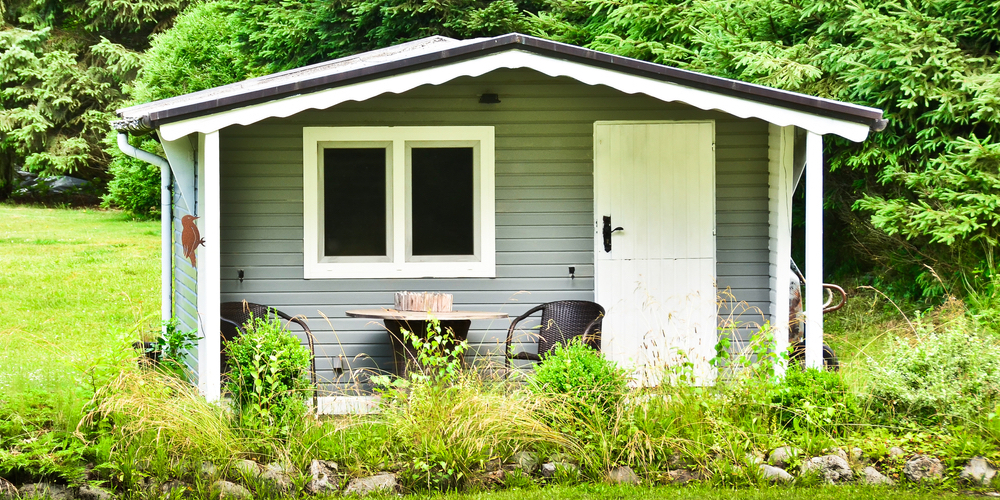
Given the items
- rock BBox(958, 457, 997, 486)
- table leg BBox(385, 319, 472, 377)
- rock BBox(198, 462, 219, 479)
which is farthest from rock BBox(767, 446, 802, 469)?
rock BBox(198, 462, 219, 479)

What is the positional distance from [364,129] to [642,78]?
2.26 meters

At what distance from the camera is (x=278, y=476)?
4.70 m

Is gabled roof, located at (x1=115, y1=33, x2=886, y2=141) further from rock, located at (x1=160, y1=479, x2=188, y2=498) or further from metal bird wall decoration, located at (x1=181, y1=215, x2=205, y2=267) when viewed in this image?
rock, located at (x1=160, y1=479, x2=188, y2=498)

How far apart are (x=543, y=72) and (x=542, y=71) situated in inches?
0.4

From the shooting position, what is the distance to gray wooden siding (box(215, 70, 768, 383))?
6.92 metres

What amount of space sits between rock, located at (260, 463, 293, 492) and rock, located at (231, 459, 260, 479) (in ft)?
0.13

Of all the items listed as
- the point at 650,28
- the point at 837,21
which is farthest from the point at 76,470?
the point at 650,28

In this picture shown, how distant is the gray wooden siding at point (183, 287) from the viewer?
688 cm

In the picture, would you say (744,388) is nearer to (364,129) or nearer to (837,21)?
(364,129)

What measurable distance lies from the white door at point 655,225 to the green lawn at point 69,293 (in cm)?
334

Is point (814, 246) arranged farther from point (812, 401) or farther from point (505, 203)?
point (505, 203)

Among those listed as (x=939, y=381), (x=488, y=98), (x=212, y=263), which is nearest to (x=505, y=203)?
(x=488, y=98)

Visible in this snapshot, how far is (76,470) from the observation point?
4.51 m

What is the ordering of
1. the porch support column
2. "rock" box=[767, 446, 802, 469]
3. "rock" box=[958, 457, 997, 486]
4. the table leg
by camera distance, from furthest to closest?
the table leg
the porch support column
"rock" box=[767, 446, 802, 469]
"rock" box=[958, 457, 997, 486]
